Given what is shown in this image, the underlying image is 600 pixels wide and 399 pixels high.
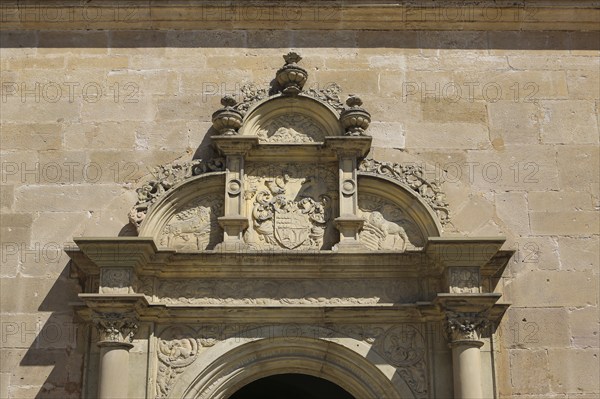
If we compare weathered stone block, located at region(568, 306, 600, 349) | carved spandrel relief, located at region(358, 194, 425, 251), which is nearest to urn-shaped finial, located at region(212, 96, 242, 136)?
carved spandrel relief, located at region(358, 194, 425, 251)

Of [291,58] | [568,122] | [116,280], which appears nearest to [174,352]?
[116,280]

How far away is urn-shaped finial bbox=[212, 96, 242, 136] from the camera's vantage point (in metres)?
9.04

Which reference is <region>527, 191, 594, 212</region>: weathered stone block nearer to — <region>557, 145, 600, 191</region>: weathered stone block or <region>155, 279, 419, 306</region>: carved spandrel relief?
<region>557, 145, 600, 191</region>: weathered stone block

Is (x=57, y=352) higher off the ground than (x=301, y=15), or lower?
lower

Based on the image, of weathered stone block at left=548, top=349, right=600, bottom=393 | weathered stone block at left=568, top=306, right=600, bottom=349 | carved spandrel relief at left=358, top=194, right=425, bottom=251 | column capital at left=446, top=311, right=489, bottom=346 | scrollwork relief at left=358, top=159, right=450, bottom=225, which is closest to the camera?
column capital at left=446, top=311, right=489, bottom=346

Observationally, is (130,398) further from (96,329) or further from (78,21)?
(78,21)

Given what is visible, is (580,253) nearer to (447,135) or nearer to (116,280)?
(447,135)

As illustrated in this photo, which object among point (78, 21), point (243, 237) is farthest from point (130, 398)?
point (78, 21)

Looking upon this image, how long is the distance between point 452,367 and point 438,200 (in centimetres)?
154

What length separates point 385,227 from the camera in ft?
29.3

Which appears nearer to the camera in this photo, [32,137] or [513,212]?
[513,212]

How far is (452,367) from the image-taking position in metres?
8.39

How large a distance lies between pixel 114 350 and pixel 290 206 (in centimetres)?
203

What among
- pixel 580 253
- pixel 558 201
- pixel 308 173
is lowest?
pixel 580 253
